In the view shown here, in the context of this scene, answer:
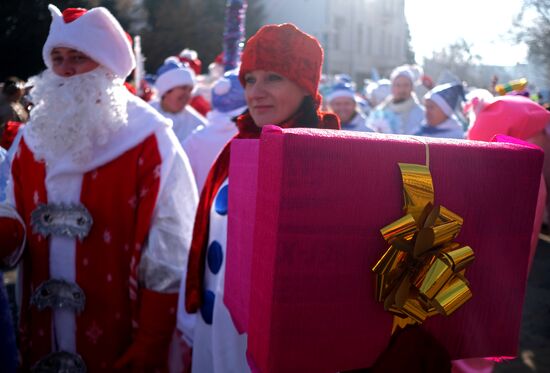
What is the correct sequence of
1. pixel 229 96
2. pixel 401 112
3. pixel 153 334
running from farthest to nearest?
pixel 401 112 → pixel 229 96 → pixel 153 334

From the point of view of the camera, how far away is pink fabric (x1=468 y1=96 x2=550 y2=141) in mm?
2059

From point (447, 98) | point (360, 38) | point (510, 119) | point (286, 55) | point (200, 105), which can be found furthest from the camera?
point (360, 38)

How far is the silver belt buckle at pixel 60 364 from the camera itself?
2256 mm

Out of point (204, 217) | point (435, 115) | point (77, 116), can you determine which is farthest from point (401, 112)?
point (204, 217)

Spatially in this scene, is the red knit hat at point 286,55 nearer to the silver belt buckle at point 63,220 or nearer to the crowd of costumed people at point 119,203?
the crowd of costumed people at point 119,203

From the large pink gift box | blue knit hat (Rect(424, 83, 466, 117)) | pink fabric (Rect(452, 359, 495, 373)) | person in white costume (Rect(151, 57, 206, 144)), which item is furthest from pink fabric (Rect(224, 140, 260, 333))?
blue knit hat (Rect(424, 83, 466, 117))

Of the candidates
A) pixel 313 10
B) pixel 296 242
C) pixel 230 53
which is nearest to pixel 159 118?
pixel 296 242

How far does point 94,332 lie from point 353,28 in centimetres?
4397

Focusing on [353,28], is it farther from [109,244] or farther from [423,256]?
[423,256]

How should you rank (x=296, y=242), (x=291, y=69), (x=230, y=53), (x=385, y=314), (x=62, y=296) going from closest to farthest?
(x=296, y=242) < (x=385, y=314) < (x=291, y=69) < (x=62, y=296) < (x=230, y=53)

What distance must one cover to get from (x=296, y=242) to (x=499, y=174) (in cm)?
47

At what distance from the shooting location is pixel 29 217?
2297mm

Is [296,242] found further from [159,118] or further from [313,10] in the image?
[313,10]

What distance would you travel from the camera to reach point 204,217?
2010 mm
